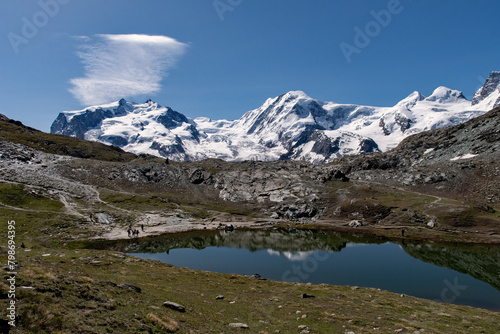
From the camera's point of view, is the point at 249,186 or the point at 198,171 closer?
the point at 249,186

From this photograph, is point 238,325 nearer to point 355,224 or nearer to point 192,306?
point 192,306

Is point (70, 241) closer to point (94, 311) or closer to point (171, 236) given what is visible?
point (171, 236)

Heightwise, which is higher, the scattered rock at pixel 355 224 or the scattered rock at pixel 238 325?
the scattered rock at pixel 355 224

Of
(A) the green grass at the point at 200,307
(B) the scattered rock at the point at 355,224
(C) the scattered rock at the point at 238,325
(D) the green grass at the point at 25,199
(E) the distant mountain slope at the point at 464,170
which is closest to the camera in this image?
(A) the green grass at the point at 200,307

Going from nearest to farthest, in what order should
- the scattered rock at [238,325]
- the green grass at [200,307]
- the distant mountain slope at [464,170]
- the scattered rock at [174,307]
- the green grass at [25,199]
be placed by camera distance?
the green grass at [200,307] < the scattered rock at [238,325] < the scattered rock at [174,307] < the green grass at [25,199] < the distant mountain slope at [464,170]

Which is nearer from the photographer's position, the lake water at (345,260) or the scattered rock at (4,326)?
the scattered rock at (4,326)

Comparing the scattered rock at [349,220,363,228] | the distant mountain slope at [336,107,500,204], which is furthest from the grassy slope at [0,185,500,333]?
the distant mountain slope at [336,107,500,204]

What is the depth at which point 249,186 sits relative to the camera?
180875 millimetres

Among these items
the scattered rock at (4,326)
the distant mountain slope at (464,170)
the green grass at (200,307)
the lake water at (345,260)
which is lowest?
the lake water at (345,260)

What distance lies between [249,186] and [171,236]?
79.1m

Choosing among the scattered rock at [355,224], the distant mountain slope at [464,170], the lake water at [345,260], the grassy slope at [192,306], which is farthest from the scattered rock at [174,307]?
the distant mountain slope at [464,170]

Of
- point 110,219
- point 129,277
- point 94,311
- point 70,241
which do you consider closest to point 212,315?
point 94,311

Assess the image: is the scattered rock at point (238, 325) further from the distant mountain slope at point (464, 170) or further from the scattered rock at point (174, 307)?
the distant mountain slope at point (464, 170)

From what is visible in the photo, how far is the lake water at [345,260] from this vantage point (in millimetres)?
56394
